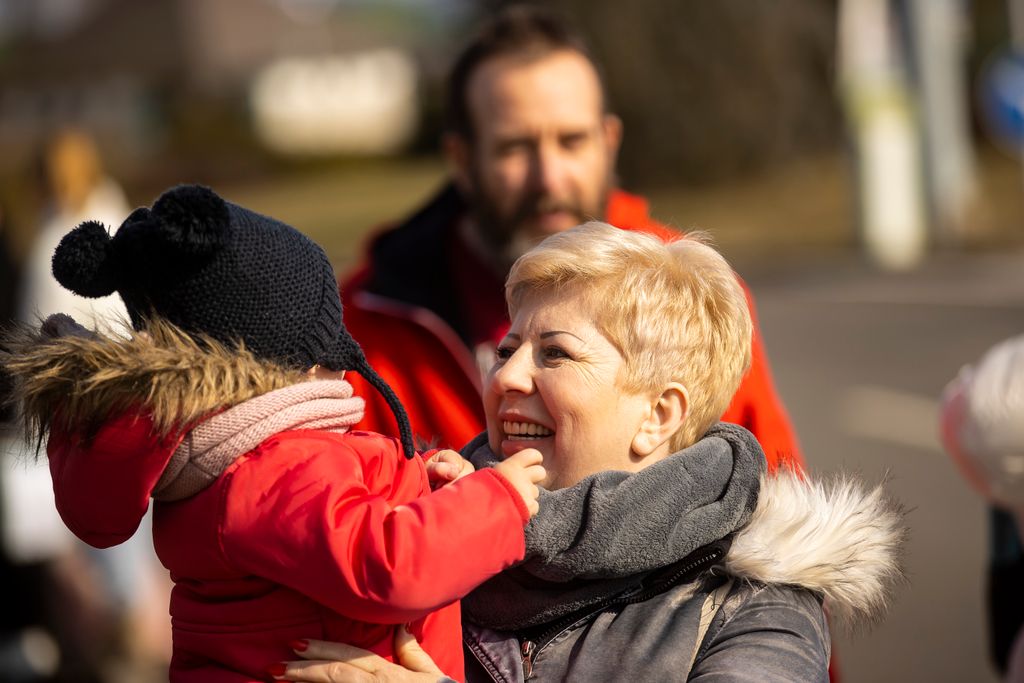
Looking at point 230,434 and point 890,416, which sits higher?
point 230,434

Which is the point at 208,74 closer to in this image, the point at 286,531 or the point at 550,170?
the point at 550,170

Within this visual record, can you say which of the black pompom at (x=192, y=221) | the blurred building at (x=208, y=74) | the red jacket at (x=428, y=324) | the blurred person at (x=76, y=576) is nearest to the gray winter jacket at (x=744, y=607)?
the black pompom at (x=192, y=221)

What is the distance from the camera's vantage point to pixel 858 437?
32.2 ft

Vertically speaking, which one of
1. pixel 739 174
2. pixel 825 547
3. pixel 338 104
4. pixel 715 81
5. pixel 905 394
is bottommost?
pixel 338 104

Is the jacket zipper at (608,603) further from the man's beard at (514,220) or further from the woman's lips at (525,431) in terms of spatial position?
the man's beard at (514,220)

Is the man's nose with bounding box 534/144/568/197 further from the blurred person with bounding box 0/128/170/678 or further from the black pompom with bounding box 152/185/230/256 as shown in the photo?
the blurred person with bounding box 0/128/170/678

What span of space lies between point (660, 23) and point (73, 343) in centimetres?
2606

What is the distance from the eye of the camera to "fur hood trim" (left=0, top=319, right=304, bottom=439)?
1.99 meters

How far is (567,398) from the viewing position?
227cm

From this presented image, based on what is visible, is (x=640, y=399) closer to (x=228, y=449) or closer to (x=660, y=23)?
(x=228, y=449)

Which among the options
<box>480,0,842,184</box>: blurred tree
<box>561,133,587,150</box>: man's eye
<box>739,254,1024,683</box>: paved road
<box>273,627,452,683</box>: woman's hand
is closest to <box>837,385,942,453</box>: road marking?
<box>739,254,1024,683</box>: paved road

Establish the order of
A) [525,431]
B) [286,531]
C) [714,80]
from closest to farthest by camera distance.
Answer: [286,531] < [525,431] < [714,80]

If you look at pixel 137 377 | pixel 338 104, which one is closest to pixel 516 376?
pixel 137 377

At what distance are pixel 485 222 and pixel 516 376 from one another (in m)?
1.55
